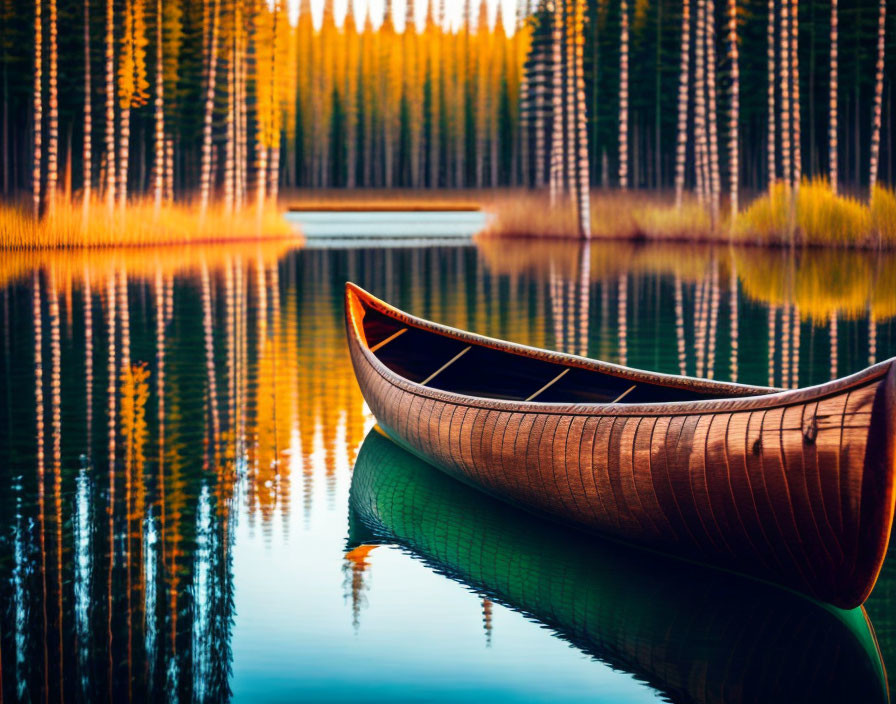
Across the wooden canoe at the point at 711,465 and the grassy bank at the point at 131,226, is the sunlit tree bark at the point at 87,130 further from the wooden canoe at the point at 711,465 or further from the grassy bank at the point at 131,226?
the wooden canoe at the point at 711,465

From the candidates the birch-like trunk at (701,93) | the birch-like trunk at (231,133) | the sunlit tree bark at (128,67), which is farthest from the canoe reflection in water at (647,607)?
the birch-like trunk at (231,133)

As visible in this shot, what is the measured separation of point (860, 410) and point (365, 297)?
656 centimetres

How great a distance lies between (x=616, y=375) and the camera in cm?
1009

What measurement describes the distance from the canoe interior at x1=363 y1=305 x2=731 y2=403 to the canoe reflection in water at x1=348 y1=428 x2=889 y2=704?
1528mm

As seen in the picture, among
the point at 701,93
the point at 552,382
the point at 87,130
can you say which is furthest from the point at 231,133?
the point at 552,382

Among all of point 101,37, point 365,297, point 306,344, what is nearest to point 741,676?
point 365,297

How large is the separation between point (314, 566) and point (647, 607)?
1843mm

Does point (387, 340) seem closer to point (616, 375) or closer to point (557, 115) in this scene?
point (616, 375)

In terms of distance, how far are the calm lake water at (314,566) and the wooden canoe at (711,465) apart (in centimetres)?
23

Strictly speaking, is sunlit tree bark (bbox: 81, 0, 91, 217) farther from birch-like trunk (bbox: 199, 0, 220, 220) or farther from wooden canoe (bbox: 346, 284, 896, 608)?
wooden canoe (bbox: 346, 284, 896, 608)

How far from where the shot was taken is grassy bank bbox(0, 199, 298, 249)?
3331 cm

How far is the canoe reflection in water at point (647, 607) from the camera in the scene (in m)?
5.90

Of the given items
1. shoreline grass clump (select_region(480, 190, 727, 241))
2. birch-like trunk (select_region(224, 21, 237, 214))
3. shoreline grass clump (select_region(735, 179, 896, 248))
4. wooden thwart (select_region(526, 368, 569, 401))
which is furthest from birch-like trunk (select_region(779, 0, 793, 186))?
wooden thwart (select_region(526, 368, 569, 401))

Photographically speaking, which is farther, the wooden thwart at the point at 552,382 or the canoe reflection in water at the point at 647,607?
the wooden thwart at the point at 552,382
